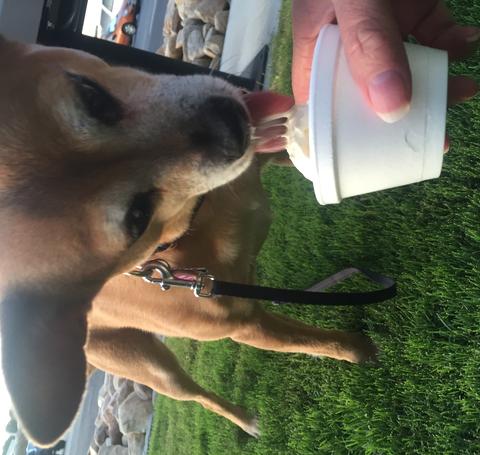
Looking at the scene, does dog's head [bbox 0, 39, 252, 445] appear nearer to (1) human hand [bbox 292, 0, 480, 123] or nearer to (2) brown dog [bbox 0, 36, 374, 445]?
(2) brown dog [bbox 0, 36, 374, 445]

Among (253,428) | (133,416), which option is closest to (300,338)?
(253,428)

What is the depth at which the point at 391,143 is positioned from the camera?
1.55 m

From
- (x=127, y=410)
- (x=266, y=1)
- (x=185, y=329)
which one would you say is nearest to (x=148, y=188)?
(x=185, y=329)

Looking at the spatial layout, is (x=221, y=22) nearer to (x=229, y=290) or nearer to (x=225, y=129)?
(x=225, y=129)

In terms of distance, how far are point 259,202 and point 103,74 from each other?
132 cm

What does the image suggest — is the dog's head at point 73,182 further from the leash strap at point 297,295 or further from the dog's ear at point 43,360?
the leash strap at point 297,295

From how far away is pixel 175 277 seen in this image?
2.70 metres

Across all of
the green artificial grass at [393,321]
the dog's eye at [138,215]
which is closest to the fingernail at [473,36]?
the green artificial grass at [393,321]

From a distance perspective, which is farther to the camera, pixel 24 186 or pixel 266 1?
pixel 266 1

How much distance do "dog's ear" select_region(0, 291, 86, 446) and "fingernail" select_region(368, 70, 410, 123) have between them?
1585 mm

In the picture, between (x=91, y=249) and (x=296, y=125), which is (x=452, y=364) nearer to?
(x=296, y=125)

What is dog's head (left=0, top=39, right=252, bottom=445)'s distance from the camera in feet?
7.20

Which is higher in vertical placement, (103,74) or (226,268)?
(103,74)

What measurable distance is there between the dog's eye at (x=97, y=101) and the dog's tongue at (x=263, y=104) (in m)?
0.63
